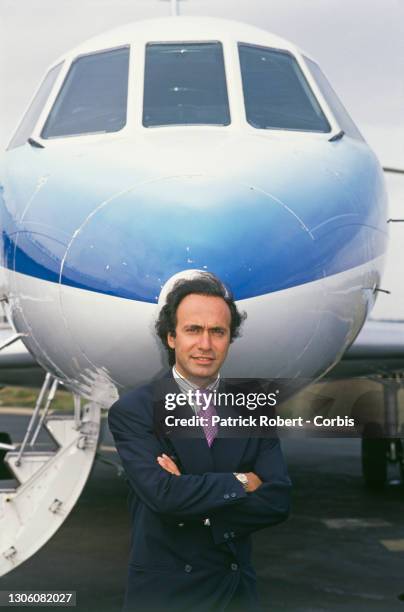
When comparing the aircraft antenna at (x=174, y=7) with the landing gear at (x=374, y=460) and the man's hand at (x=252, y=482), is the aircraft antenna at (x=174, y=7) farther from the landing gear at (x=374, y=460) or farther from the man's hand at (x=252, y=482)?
the man's hand at (x=252, y=482)

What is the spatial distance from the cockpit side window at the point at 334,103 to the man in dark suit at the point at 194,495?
2714 mm

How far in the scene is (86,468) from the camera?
25.1 ft

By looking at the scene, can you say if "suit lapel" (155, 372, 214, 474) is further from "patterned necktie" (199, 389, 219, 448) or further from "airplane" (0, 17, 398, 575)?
"airplane" (0, 17, 398, 575)

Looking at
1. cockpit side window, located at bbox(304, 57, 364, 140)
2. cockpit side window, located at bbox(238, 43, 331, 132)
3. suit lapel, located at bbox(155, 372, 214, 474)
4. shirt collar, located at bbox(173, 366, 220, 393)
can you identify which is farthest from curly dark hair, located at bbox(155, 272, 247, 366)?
cockpit side window, located at bbox(304, 57, 364, 140)

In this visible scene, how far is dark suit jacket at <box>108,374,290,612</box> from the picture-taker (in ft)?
11.1

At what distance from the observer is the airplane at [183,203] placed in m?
4.25

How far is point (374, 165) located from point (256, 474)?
3022mm

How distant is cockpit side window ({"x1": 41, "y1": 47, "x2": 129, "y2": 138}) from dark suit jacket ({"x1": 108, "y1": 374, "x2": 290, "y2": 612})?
225cm

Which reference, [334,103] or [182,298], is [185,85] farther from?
[182,298]

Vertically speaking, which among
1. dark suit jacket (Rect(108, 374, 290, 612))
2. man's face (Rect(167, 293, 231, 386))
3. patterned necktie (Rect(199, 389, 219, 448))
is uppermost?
man's face (Rect(167, 293, 231, 386))

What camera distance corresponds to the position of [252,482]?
11.5 feet

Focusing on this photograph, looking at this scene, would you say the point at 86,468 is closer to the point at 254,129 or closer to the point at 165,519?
the point at 254,129

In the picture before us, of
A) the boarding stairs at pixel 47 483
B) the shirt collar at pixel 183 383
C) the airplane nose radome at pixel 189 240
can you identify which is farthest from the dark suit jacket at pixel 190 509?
the boarding stairs at pixel 47 483

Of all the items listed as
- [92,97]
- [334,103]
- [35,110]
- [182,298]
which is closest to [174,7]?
[35,110]
